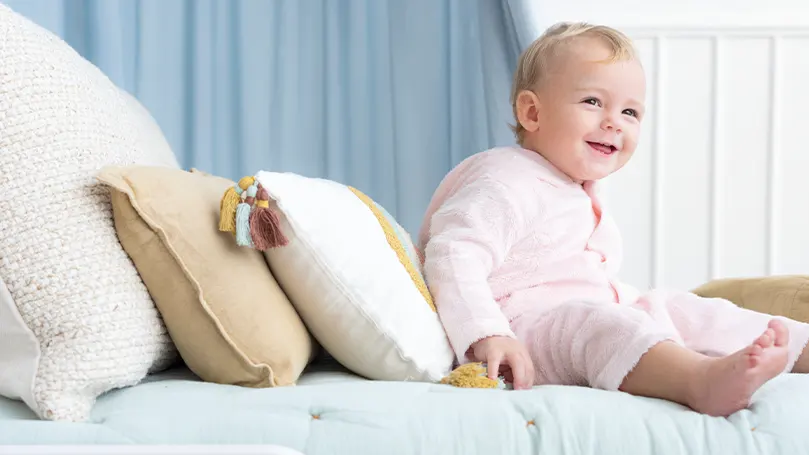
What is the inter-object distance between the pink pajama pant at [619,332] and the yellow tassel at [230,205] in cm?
42

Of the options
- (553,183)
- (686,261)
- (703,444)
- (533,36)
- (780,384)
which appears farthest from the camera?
(686,261)

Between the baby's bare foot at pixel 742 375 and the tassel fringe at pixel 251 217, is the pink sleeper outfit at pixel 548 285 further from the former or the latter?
the tassel fringe at pixel 251 217

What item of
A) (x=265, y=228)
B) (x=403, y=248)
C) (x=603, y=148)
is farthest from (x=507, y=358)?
(x=603, y=148)

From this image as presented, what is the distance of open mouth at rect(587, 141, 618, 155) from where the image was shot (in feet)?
4.60

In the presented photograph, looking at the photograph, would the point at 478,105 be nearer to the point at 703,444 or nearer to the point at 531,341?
the point at 531,341

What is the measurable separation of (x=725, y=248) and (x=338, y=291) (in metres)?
1.31

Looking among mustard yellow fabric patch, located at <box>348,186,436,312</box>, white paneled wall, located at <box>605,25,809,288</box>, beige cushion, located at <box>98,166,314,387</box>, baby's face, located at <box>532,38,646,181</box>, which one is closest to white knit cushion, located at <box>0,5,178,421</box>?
beige cushion, located at <box>98,166,314,387</box>

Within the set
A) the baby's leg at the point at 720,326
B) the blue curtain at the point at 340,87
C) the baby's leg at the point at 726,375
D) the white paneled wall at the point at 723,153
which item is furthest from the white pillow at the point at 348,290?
the white paneled wall at the point at 723,153

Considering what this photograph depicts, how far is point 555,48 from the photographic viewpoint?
1.43 metres

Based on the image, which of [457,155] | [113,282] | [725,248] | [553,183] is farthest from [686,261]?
[113,282]

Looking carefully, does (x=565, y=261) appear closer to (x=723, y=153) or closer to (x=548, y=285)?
(x=548, y=285)

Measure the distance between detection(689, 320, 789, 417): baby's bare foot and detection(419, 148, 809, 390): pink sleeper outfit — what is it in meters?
0.11

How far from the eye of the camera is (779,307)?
1508 mm

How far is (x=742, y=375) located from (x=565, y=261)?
43 centimetres
